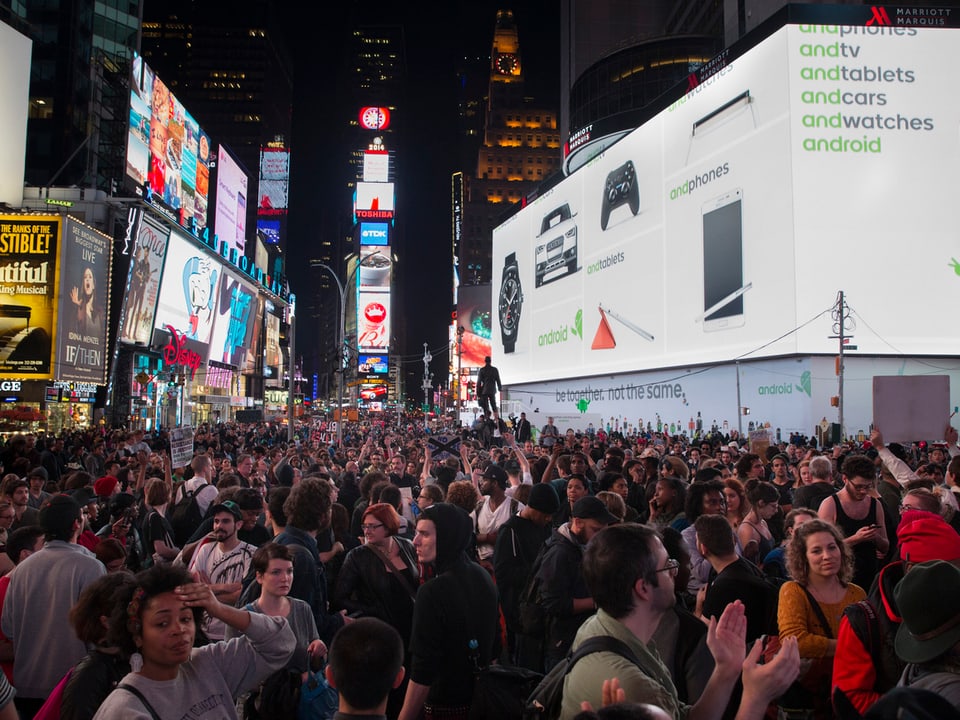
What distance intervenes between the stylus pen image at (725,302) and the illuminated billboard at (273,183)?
352 ft

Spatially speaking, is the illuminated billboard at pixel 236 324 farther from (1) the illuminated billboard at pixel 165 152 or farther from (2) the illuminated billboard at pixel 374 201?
(2) the illuminated billboard at pixel 374 201

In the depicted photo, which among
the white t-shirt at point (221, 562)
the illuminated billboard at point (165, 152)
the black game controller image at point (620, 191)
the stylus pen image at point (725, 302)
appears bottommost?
the white t-shirt at point (221, 562)

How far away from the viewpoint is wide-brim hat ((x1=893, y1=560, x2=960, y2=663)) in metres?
2.54

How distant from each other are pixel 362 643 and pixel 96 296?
3989cm

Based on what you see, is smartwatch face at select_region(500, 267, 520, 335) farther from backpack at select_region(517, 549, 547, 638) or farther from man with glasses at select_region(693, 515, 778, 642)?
man with glasses at select_region(693, 515, 778, 642)

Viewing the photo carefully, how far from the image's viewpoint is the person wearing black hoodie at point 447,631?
3756mm

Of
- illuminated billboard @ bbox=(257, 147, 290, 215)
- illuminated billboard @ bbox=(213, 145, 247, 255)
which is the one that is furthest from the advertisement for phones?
illuminated billboard @ bbox=(257, 147, 290, 215)

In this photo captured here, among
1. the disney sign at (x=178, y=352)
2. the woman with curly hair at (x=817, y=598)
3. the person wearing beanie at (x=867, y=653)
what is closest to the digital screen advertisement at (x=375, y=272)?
the disney sign at (x=178, y=352)

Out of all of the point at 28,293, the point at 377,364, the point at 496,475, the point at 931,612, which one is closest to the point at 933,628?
the point at 931,612

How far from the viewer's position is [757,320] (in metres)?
31.8

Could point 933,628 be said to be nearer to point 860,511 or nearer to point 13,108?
point 860,511

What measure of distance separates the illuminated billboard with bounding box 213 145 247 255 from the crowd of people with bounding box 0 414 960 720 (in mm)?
67652

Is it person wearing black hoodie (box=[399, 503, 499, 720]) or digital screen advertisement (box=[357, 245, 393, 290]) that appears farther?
digital screen advertisement (box=[357, 245, 393, 290])

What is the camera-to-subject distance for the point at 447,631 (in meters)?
3.85
